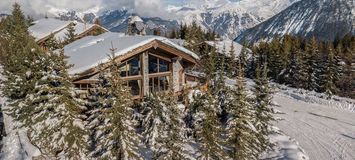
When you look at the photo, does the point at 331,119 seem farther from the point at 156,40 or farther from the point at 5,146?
the point at 5,146

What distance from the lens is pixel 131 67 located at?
98.5ft

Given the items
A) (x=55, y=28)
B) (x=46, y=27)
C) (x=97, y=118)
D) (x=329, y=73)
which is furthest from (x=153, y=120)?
(x=46, y=27)

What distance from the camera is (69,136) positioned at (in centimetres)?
2031

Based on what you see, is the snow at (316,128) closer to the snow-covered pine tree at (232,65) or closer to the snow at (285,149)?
the snow at (285,149)

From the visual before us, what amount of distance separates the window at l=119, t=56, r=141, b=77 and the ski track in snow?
14.2 m

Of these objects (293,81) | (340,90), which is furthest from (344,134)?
(293,81)

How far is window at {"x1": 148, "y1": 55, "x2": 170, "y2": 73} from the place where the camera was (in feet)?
102

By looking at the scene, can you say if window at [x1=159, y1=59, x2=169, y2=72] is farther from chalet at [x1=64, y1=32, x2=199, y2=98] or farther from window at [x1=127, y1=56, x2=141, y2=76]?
window at [x1=127, y1=56, x2=141, y2=76]

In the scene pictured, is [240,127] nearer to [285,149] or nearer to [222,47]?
[285,149]

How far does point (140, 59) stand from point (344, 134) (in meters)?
19.0

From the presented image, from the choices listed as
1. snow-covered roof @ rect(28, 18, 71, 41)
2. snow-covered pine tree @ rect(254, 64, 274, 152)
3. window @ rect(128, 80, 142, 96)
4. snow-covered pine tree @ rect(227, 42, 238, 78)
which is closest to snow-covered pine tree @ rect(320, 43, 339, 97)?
snow-covered pine tree @ rect(227, 42, 238, 78)

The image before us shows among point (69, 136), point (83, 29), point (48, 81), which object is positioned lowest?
point (69, 136)

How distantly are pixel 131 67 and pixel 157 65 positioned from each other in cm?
253

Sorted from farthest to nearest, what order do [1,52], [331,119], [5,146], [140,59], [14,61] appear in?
[1,52] < [331,119] < [140,59] < [14,61] < [5,146]
